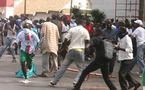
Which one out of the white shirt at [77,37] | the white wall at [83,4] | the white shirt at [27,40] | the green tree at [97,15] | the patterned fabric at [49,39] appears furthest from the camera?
the white wall at [83,4]

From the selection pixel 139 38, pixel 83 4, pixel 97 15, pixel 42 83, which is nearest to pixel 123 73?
pixel 42 83

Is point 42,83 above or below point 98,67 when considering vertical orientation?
below

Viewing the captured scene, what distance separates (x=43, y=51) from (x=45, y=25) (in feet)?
2.46

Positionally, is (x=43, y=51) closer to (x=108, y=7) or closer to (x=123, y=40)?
(x=123, y=40)

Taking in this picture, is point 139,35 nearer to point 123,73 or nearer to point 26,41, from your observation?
point 123,73

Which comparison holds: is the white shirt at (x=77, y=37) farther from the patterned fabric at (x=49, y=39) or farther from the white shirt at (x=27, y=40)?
the patterned fabric at (x=49, y=39)

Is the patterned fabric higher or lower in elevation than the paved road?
higher

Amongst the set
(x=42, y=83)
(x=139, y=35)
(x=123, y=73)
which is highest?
(x=139, y=35)

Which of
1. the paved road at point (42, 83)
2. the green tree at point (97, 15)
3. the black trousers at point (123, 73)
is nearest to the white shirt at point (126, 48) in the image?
the black trousers at point (123, 73)

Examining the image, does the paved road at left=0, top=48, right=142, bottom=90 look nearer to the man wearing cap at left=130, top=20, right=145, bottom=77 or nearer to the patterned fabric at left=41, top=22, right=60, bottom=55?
the man wearing cap at left=130, top=20, right=145, bottom=77

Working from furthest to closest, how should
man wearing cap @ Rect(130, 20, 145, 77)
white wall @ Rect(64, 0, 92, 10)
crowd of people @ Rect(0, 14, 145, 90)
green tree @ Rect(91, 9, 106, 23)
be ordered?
white wall @ Rect(64, 0, 92, 10) → green tree @ Rect(91, 9, 106, 23) → man wearing cap @ Rect(130, 20, 145, 77) → crowd of people @ Rect(0, 14, 145, 90)

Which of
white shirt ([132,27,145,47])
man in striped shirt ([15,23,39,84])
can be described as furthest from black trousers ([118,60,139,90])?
white shirt ([132,27,145,47])

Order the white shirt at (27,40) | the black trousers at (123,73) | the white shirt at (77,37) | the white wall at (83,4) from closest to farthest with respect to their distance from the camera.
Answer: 1. the black trousers at (123,73)
2. the white shirt at (77,37)
3. the white shirt at (27,40)
4. the white wall at (83,4)

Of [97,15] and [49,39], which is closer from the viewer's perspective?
[49,39]
